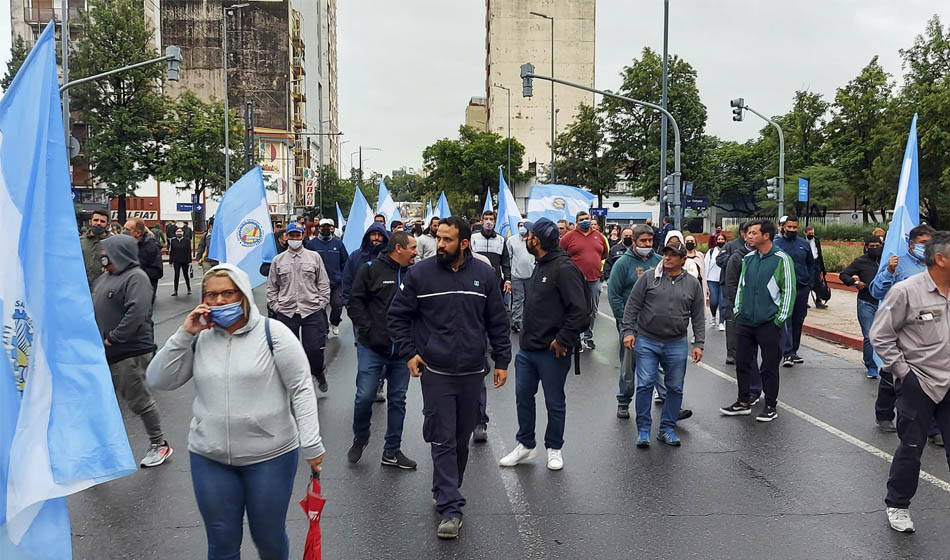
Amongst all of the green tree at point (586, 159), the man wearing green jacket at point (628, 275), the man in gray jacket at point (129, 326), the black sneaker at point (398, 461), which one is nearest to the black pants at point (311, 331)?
the man in gray jacket at point (129, 326)

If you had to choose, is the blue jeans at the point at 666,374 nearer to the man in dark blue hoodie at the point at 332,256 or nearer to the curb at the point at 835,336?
the man in dark blue hoodie at the point at 332,256

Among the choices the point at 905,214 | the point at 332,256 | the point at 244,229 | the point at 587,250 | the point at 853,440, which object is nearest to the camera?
the point at 853,440

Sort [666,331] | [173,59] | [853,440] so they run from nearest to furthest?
[666,331], [853,440], [173,59]

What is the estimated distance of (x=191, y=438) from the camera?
370 cm

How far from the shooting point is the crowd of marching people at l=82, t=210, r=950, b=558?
3.65 meters

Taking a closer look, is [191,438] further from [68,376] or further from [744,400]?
[744,400]

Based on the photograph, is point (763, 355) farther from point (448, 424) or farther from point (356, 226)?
point (356, 226)

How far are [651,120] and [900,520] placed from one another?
158 feet

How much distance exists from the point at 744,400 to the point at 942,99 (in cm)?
4087

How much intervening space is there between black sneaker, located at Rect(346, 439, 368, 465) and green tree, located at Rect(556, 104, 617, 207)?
171 feet

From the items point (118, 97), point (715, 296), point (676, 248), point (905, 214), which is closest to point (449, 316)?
point (676, 248)

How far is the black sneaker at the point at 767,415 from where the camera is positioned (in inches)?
307

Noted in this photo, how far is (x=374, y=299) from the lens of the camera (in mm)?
6551

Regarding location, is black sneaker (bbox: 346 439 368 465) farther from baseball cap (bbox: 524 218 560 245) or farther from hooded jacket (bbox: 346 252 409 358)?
baseball cap (bbox: 524 218 560 245)
